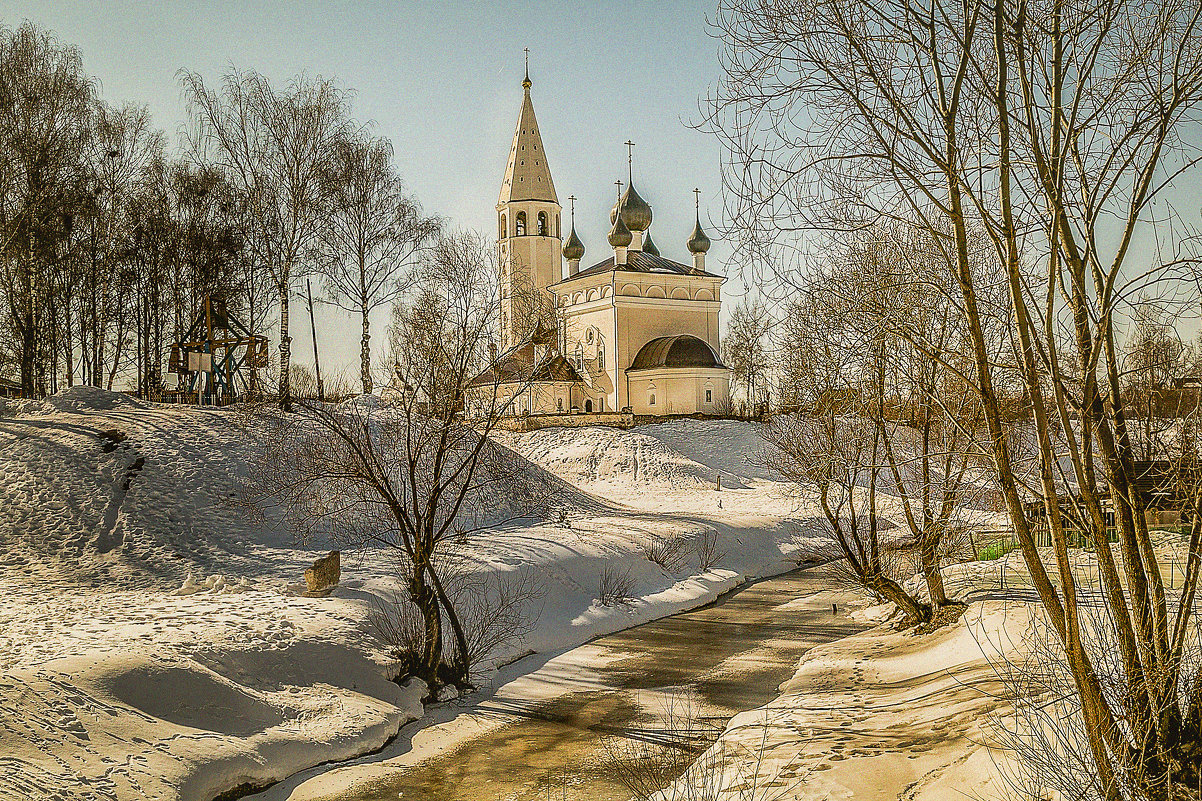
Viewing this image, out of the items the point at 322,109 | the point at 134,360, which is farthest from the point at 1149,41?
the point at 134,360

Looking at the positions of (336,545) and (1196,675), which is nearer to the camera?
(1196,675)

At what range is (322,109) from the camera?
23.9 m

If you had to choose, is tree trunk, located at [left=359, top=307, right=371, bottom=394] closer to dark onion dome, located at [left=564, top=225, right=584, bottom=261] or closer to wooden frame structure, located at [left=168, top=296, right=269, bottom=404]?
wooden frame structure, located at [left=168, top=296, right=269, bottom=404]

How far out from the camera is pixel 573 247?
48125 mm

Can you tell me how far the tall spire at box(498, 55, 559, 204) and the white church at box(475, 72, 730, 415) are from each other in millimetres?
49

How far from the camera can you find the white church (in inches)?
1604

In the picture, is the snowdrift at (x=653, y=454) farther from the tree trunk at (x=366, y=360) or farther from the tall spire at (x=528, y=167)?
the tall spire at (x=528, y=167)

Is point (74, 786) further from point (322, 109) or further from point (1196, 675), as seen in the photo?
point (322, 109)

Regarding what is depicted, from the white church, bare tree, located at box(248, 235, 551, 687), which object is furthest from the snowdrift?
Result: bare tree, located at box(248, 235, 551, 687)

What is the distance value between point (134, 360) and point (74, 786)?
24053mm

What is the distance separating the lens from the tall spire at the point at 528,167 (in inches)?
1802

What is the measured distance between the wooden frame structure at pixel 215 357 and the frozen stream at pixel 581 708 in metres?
12.9

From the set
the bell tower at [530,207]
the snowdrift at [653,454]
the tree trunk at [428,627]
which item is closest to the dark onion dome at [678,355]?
the snowdrift at [653,454]

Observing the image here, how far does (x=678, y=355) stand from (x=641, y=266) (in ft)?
16.4
